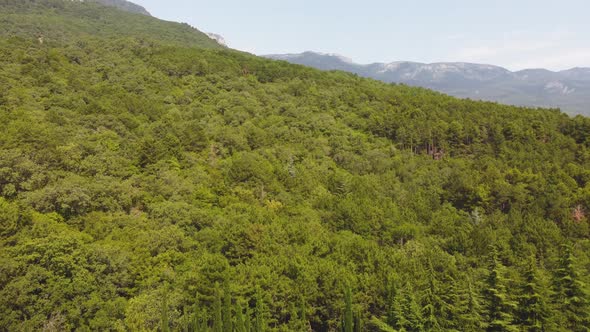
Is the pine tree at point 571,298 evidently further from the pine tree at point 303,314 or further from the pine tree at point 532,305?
the pine tree at point 303,314

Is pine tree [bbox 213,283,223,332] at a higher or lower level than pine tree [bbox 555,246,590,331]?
lower

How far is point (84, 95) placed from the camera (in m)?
70.2

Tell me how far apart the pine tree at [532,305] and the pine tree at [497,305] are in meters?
0.96

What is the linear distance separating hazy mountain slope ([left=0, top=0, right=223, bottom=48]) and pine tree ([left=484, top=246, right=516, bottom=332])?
125857mm

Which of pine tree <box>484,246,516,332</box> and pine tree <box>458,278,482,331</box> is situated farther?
pine tree <box>458,278,482,331</box>

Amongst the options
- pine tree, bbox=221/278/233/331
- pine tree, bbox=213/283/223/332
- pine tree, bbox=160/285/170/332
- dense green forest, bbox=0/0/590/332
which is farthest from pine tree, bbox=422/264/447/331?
pine tree, bbox=160/285/170/332

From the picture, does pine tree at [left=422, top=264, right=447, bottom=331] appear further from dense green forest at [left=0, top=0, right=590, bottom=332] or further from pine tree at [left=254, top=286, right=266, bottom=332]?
pine tree at [left=254, top=286, right=266, bottom=332]

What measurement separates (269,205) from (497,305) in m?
32.3

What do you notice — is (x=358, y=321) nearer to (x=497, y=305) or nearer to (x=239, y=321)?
(x=239, y=321)

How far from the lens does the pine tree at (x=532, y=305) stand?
109 feet

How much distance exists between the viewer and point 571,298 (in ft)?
111

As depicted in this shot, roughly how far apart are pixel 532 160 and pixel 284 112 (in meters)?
53.9

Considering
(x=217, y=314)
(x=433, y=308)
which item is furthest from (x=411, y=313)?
(x=217, y=314)

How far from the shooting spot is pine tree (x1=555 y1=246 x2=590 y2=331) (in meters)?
33.9
